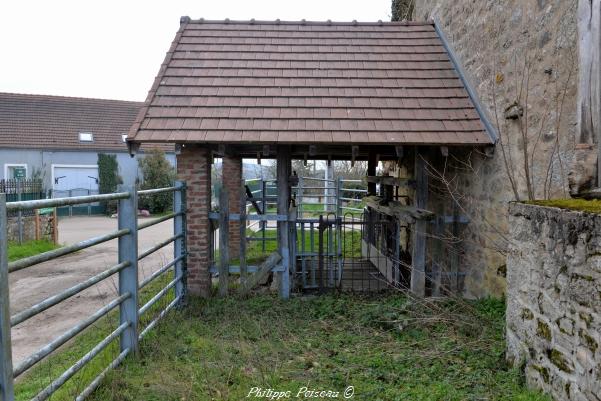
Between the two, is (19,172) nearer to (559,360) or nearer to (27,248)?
(27,248)

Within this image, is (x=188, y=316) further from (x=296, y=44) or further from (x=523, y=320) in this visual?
(x=296, y=44)

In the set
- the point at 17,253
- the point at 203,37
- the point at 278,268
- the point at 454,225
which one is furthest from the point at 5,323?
the point at 17,253

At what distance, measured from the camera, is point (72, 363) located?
190 inches

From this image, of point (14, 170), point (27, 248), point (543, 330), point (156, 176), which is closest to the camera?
point (543, 330)

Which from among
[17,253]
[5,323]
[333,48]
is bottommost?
[17,253]

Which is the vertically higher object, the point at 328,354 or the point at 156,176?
the point at 156,176

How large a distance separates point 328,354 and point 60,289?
19.7ft

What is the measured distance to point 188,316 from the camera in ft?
19.3

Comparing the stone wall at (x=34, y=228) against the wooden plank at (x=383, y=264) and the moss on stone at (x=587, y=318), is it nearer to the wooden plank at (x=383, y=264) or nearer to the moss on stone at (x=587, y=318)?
the wooden plank at (x=383, y=264)

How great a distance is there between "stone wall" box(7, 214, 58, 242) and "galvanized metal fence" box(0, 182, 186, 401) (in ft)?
29.3

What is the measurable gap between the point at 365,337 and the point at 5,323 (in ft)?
11.5

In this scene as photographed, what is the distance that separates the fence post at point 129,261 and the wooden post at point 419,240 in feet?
12.2

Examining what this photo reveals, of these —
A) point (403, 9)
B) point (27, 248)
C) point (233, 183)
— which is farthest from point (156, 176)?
point (403, 9)

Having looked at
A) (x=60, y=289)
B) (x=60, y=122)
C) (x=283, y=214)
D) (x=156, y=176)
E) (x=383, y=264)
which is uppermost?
(x=60, y=122)
